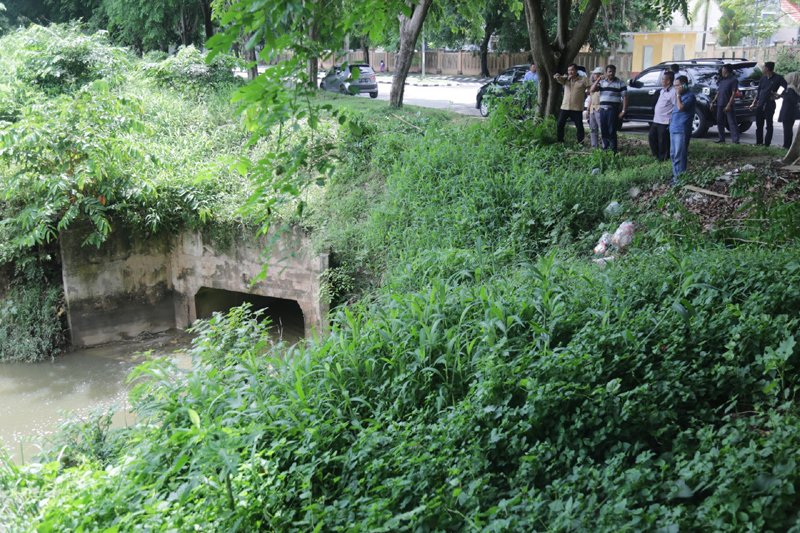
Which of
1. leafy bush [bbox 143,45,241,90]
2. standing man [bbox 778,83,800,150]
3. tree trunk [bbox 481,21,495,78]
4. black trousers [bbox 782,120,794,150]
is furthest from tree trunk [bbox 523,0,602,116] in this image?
tree trunk [bbox 481,21,495,78]

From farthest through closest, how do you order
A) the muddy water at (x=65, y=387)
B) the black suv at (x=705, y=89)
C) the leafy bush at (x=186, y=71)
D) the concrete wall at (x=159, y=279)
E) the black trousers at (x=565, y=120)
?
the leafy bush at (x=186, y=71), the black suv at (x=705, y=89), the concrete wall at (x=159, y=279), the black trousers at (x=565, y=120), the muddy water at (x=65, y=387)

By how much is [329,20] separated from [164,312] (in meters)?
9.90

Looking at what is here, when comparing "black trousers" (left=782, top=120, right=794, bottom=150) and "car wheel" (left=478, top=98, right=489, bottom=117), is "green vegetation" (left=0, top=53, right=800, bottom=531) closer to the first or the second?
"black trousers" (left=782, top=120, right=794, bottom=150)

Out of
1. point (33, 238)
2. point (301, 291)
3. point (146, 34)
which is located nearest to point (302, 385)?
point (301, 291)

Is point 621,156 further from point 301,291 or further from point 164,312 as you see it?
point 164,312

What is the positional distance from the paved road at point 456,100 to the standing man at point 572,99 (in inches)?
121

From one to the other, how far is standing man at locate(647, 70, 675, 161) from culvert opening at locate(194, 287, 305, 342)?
6.86 metres

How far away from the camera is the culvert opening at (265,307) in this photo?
45.1 feet

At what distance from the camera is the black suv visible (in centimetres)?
1342

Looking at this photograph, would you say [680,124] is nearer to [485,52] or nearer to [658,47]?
[485,52]

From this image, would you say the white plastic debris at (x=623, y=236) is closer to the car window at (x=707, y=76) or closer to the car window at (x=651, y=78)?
the car window at (x=707, y=76)

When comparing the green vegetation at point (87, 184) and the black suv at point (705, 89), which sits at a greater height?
the black suv at point (705, 89)

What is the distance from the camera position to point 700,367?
4.90m

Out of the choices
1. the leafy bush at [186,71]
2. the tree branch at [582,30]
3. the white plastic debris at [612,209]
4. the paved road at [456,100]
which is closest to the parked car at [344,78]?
the white plastic debris at [612,209]
